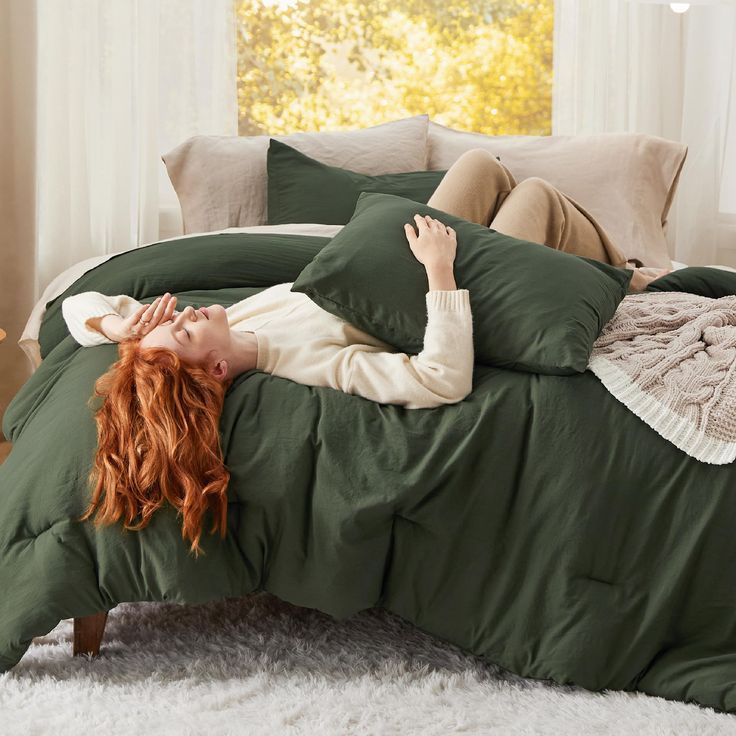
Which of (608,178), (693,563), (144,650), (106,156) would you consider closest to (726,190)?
(608,178)

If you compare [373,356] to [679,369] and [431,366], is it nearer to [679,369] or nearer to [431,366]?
[431,366]

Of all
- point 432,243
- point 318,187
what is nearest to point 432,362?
point 432,243

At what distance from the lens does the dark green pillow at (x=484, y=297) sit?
5.78 ft

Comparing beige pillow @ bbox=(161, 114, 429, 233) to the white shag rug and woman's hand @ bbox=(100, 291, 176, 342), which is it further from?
the white shag rug

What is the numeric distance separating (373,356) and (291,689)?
0.59 metres

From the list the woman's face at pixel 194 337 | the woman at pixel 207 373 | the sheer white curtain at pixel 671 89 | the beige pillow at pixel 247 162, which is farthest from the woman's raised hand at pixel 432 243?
the sheer white curtain at pixel 671 89

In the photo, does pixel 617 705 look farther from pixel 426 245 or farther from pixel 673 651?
pixel 426 245

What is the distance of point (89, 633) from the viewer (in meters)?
1.76

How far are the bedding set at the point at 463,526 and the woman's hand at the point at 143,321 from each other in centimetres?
13

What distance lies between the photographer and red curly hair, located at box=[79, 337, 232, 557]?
1.59m

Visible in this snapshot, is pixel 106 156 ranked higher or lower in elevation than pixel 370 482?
higher

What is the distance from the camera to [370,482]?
1.65 meters

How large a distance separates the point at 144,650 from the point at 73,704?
24 centimetres

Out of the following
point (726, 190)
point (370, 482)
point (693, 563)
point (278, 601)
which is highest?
point (726, 190)
